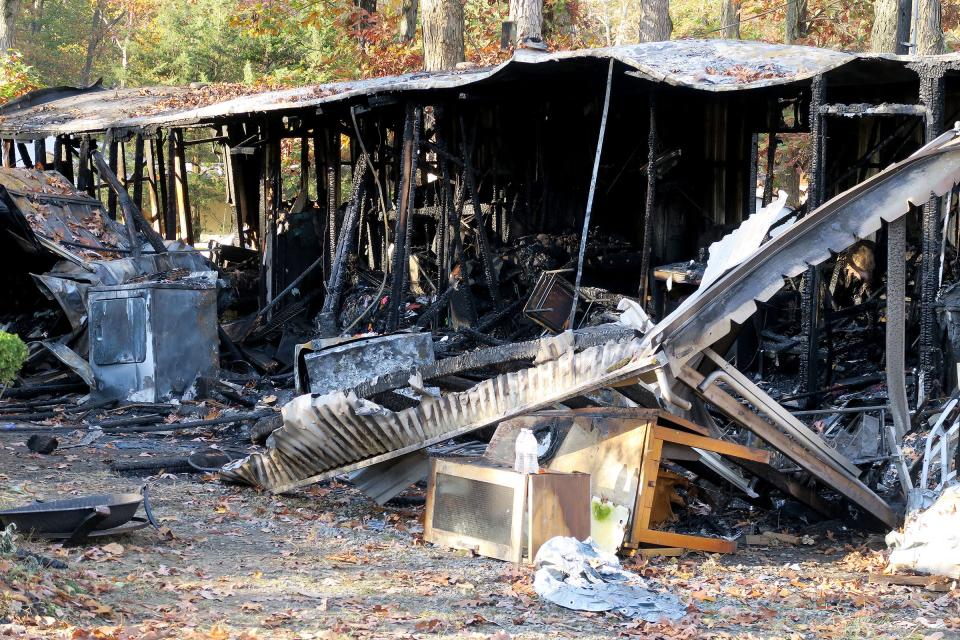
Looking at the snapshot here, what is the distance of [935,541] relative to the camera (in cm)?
673

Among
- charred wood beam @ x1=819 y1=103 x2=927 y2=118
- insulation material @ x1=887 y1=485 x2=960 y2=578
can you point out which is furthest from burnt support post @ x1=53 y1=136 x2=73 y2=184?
insulation material @ x1=887 y1=485 x2=960 y2=578

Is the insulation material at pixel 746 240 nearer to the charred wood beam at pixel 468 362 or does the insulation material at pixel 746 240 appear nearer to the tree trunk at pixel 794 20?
the charred wood beam at pixel 468 362

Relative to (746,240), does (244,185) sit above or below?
below

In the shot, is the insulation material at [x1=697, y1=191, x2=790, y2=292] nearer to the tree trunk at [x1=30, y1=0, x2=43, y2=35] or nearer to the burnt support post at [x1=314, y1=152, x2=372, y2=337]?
the burnt support post at [x1=314, y1=152, x2=372, y2=337]

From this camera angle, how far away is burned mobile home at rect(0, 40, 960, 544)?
752 centimetres

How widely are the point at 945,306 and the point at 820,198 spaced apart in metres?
1.53

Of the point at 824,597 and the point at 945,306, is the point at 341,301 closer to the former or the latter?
the point at 945,306

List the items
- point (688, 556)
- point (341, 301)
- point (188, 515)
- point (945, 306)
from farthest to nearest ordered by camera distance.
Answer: point (341, 301)
point (945, 306)
point (188, 515)
point (688, 556)

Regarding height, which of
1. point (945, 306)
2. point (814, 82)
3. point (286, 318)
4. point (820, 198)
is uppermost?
point (814, 82)

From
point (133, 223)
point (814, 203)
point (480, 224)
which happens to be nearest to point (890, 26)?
point (480, 224)

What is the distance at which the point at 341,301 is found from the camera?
54.1 ft

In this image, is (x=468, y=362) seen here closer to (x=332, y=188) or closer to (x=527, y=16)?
(x=332, y=188)

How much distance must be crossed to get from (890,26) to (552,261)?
827cm

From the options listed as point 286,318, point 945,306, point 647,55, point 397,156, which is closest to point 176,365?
point 286,318
